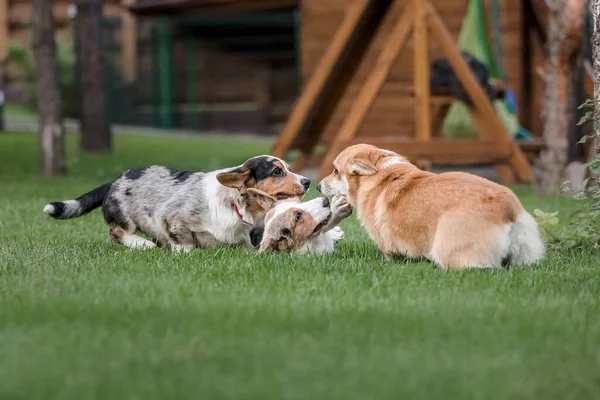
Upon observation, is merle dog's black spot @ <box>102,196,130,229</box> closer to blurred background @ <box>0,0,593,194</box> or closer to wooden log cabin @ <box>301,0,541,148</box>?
blurred background @ <box>0,0,593,194</box>

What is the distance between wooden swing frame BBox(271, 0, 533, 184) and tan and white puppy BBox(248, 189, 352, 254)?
421 centimetres

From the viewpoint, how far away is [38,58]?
1206 cm

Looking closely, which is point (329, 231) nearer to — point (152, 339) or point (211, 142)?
point (152, 339)

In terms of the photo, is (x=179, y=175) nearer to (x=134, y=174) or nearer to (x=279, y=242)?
(x=134, y=174)

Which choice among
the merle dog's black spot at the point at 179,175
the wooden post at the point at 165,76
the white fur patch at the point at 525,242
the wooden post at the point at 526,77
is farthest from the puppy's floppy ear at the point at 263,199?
the wooden post at the point at 165,76

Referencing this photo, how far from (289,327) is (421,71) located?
6.97 meters

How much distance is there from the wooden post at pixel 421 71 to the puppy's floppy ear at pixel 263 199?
4.96 metres

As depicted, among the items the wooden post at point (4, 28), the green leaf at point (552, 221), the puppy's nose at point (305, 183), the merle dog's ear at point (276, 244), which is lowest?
the wooden post at point (4, 28)

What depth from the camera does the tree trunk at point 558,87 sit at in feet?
32.7

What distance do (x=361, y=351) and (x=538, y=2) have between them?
8.89 metres

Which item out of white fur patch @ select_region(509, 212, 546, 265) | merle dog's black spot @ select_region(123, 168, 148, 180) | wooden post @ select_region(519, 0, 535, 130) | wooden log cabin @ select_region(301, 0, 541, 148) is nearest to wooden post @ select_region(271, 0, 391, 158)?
wooden log cabin @ select_region(301, 0, 541, 148)

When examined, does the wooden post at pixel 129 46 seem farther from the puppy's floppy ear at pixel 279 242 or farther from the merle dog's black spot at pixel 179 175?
the puppy's floppy ear at pixel 279 242

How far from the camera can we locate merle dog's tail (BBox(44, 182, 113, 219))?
6.45 meters

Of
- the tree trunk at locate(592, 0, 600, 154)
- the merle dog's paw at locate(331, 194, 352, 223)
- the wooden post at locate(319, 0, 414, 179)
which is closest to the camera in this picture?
the merle dog's paw at locate(331, 194, 352, 223)
